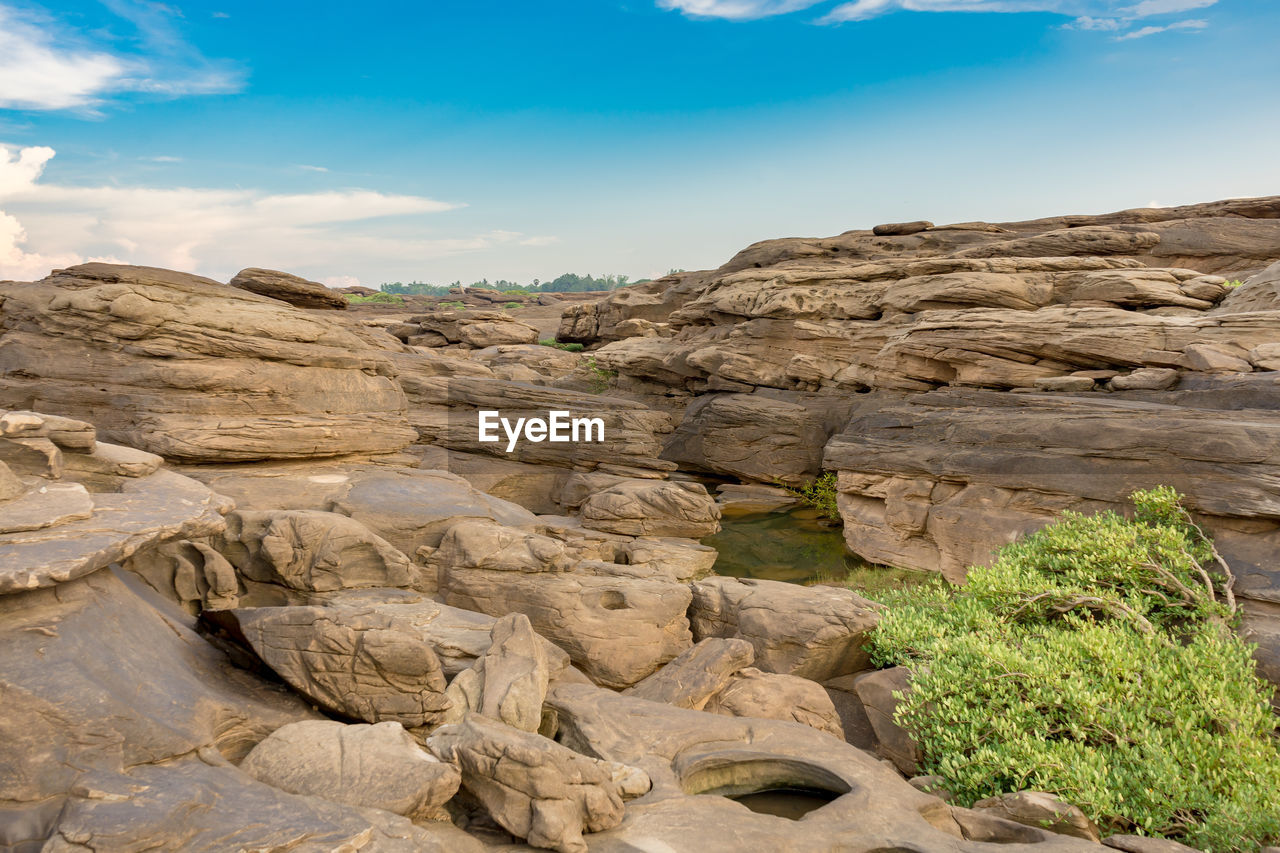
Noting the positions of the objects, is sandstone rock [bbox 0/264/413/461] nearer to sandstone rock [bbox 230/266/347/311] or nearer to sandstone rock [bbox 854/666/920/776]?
sandstone rock [bbox 230/266/347/311]

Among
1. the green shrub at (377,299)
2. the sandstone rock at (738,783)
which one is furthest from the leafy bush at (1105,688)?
the green shrub at (377,299)

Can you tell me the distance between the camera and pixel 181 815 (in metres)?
6.56

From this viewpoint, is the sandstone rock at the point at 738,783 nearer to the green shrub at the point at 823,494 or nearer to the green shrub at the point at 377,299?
the green shrub at the point at 823,494

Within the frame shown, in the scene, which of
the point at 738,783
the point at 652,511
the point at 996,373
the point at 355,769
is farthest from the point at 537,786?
the point at 996,373

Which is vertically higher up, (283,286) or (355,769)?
(283,286)

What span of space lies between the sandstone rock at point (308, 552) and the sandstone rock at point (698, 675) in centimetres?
557

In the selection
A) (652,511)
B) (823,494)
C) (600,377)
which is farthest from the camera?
(600,377)

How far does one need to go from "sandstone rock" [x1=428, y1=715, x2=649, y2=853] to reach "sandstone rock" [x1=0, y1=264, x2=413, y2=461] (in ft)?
43.0

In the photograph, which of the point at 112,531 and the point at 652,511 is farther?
the point at 652,511

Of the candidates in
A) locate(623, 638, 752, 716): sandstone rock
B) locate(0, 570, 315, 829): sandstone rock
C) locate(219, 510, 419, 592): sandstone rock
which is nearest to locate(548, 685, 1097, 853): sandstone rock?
locate(623, 638, 752, 716): sandstone rock

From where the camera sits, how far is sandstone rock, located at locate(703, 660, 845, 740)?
12531mm

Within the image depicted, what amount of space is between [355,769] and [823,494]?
26333 mm

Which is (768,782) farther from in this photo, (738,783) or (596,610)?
(596,610)

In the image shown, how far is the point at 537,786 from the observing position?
7910mm
